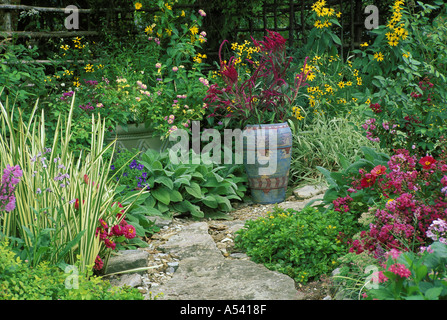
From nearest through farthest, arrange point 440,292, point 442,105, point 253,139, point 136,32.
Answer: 1. point 440,292
2. point 442,105
3. point 253,139
4. point 136,32

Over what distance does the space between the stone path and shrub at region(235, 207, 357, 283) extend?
84 mm

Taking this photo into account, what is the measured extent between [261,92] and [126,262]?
2.25 metres

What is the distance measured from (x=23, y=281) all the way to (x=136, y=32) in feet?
12.1

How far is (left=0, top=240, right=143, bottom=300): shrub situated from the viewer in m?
2.04

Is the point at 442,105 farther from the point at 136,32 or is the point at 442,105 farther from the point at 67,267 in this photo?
the point at 136,32

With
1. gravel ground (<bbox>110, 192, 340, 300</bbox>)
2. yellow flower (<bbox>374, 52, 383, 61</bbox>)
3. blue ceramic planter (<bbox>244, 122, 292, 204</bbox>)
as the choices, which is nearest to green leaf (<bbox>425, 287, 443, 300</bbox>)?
gravel ground (<bbox>110, 192, 340, 300</bbox>)

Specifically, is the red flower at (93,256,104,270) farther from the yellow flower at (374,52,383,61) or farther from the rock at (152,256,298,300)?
the yellow flower at (374,52,383,61)

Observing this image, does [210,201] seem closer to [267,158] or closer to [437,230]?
[267,158]

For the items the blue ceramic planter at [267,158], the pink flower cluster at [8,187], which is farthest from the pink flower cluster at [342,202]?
the pink flower cluster at [8,187]

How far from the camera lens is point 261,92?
453 cm

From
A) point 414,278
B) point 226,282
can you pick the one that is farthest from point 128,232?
point 414,278

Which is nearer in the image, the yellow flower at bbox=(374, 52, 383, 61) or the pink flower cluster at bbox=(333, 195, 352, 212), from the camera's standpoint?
the pink flower cluster at bbox=(333, 195, 352, 212)
